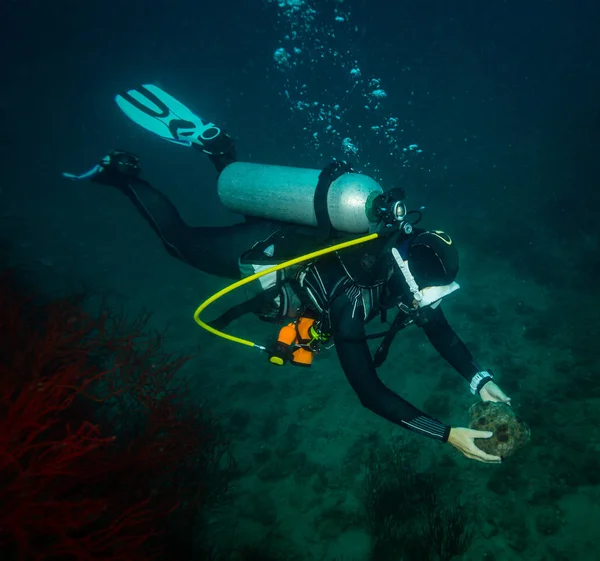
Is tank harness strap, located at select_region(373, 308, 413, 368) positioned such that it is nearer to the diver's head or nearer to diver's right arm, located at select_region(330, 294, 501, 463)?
diver's right arm, located at select_region(330, 294, 501, 463)

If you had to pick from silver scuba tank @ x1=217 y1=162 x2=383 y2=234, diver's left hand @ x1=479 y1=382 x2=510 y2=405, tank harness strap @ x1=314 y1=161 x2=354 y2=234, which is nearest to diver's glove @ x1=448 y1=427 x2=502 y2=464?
diver's left hand @ x1=479 y1=382 x2=510 y2=405

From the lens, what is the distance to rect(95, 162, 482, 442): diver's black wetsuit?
9.77 ft

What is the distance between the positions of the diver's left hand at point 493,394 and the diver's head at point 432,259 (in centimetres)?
121

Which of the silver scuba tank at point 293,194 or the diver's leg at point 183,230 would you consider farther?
the diver's leg at point 183,230

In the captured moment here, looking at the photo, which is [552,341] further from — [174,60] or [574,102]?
[174,60]

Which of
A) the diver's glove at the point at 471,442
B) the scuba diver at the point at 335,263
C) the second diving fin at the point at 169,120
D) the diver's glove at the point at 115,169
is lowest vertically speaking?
the diver's glove at the point at 471,442

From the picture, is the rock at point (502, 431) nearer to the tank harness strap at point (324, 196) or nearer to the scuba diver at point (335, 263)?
the scuba diver at point (335, 263)

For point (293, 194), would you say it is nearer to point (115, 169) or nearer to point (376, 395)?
point (376, 395)

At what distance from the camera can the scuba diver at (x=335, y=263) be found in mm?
2947

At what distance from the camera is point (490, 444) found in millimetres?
2744

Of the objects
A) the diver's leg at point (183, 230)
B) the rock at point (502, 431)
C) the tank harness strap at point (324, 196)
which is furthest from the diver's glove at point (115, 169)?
the rock at point (502, 431)

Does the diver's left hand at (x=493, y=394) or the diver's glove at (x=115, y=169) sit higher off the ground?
the diver's glove at (x=115, y=169)

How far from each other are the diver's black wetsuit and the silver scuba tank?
0.30 m

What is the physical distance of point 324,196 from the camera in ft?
11.0
